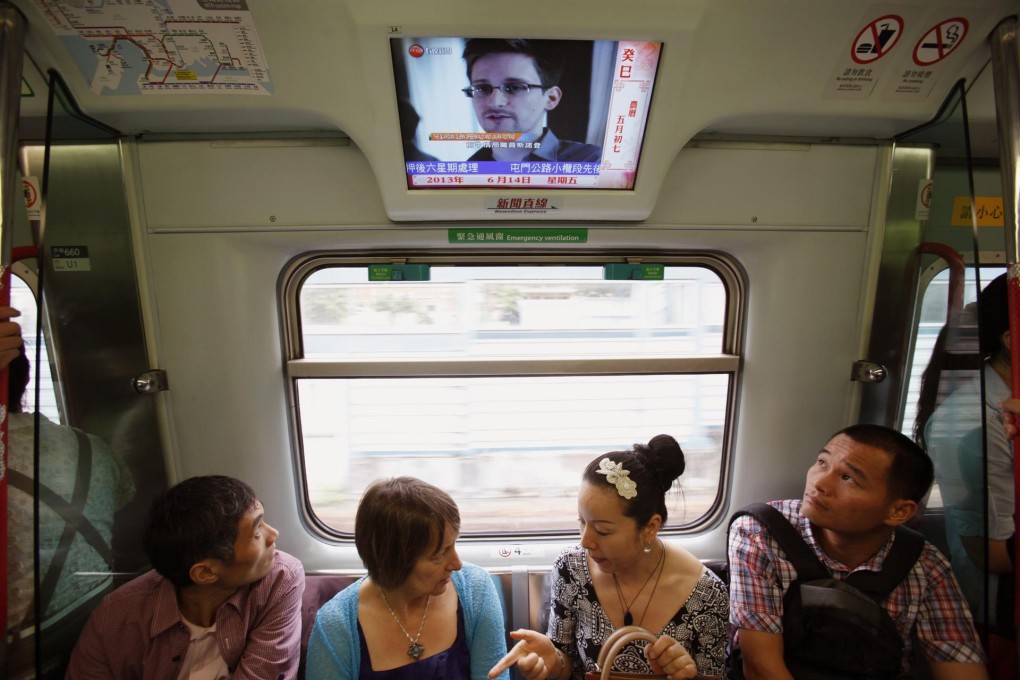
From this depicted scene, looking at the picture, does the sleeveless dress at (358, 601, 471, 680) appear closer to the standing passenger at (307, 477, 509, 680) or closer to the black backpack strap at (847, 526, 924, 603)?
the standing passenger at (307, 477, 509, 680)

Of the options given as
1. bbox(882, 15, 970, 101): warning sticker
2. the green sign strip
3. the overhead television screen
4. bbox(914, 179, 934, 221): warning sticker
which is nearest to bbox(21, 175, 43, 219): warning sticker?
the overhead television screen

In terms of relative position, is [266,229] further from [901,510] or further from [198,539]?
[901,510]

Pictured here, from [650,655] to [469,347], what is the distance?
1.53m

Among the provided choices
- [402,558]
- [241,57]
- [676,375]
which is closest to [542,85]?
[241,57]

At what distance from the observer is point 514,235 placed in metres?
2.16

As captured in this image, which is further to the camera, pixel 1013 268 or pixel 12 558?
pixel 12 558

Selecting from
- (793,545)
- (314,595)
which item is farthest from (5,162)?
(793,545)

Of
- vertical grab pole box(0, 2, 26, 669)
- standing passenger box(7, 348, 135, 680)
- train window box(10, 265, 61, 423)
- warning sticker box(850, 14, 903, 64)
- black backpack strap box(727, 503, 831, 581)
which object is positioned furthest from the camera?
train window box(10, 265, 61, 423)

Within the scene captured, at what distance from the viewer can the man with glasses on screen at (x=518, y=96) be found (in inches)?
66.8

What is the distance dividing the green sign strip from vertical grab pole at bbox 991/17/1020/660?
4.69ft

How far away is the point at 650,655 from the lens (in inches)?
65.4

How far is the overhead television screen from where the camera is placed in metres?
1.70

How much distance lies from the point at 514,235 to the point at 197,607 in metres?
1.92

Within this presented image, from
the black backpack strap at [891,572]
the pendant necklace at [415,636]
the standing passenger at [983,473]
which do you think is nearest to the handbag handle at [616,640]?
the pendant necklace at [415,636]
